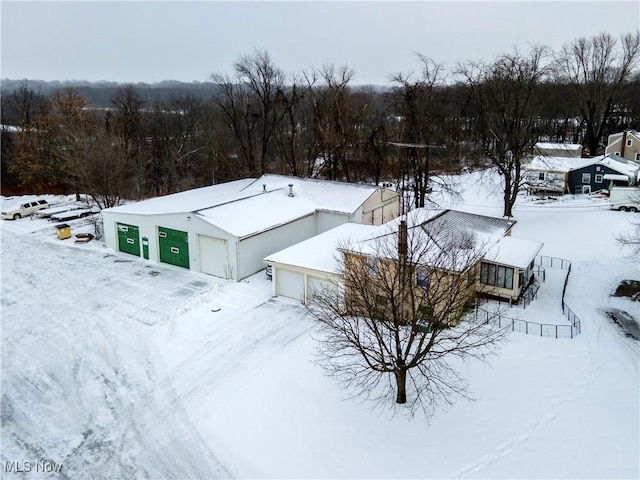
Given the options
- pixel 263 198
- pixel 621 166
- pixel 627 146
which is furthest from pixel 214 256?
pixel 627 146

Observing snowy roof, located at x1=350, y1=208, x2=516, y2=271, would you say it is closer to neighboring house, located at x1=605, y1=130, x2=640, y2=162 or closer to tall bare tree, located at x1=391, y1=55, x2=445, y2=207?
tall bare tree, located at x1=391, y1=55, x2=445, y2=207

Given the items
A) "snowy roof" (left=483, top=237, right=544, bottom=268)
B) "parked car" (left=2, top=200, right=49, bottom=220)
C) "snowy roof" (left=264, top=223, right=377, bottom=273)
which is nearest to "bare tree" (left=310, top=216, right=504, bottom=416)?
"snowy roof" (left=483, top=237, right=544, bottom=268)

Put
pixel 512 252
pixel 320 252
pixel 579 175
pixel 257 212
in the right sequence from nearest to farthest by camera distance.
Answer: pixel 512 252 → pixel 320 252 → pixel 257 212 → pixel 579 175

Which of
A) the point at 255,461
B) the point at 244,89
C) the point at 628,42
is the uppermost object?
the point at 628,42

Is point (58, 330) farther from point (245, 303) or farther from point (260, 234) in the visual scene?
point (260, 234)

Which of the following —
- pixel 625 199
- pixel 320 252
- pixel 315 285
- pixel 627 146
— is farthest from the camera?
pixel 627 146

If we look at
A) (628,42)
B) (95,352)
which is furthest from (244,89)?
(628,42)

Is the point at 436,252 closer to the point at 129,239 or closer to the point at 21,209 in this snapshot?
the point at 129,239
